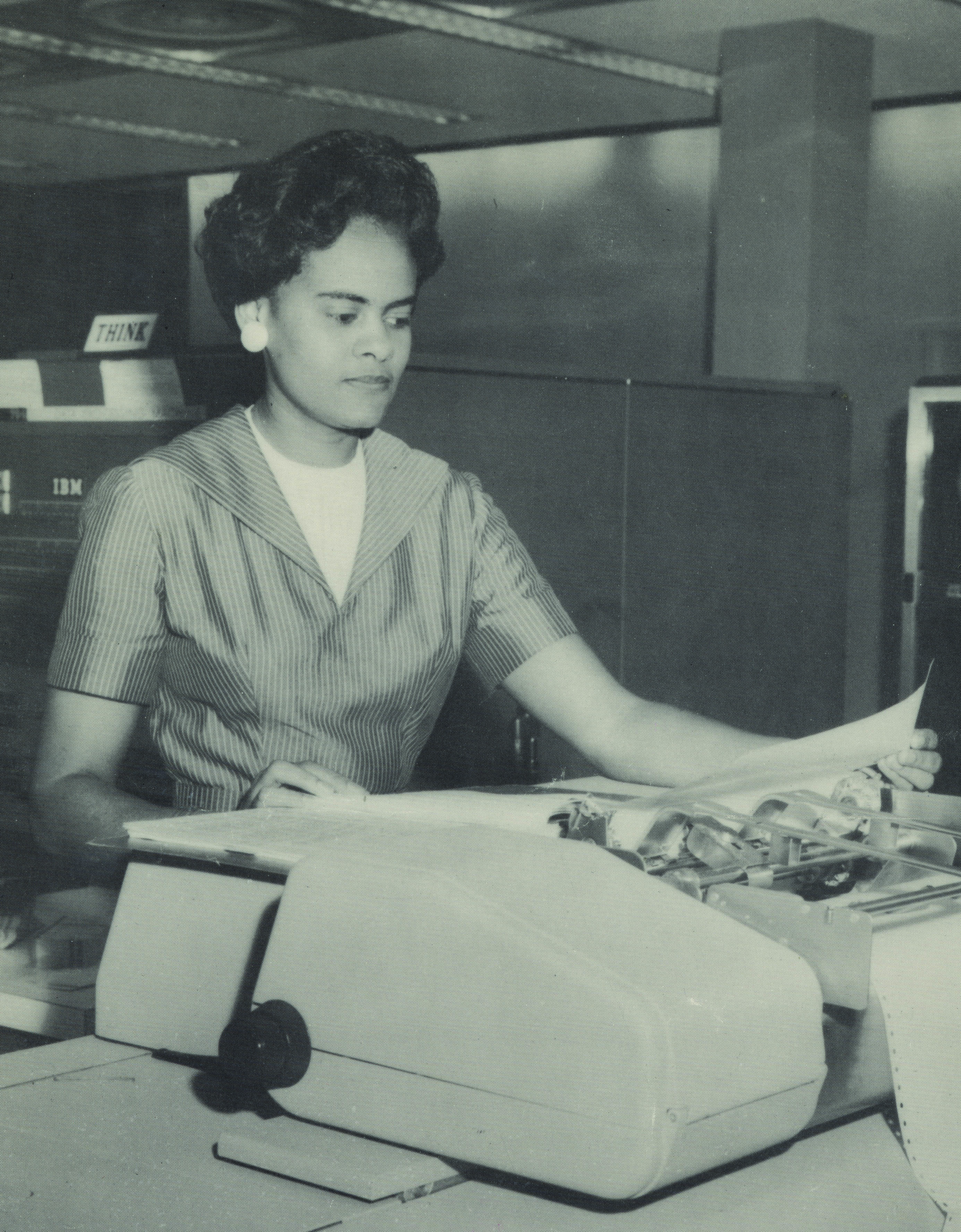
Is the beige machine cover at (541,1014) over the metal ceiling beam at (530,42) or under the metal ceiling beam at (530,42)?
under

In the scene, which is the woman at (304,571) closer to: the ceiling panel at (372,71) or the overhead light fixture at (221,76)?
the ceiling panel at (372,71)

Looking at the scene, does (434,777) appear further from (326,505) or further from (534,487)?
Answer: (326,505)

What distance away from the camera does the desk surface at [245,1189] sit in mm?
720

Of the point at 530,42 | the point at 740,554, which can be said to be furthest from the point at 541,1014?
the point at 530,42

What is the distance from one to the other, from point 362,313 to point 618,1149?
1.02 meters

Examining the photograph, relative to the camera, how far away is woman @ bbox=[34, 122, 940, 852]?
4.81 feet

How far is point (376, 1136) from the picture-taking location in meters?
0.74

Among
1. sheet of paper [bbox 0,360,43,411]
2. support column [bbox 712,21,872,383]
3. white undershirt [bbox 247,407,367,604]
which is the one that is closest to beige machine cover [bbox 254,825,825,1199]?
white undershirt [bbox 247,407,367,604]

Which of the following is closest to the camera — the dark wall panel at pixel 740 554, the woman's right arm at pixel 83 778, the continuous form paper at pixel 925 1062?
the continuous form paper at pixel 925 1062

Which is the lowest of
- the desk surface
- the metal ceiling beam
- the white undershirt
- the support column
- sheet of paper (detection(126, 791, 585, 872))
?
the desk surface

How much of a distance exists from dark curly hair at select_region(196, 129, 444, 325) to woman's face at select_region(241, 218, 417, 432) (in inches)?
0.7

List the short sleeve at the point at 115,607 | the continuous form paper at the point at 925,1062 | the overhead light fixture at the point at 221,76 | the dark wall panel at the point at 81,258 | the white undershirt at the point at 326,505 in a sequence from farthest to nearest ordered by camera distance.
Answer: the overhead light fixture at the point at 221,76
the dark wall panel at the point at 81,258
the white undershirt at the point at 326,505
the short sleeve at the point at 115,607
the continuous form paper at the point at 925,1062

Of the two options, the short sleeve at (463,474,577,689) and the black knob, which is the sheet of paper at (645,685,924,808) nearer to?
the black knob

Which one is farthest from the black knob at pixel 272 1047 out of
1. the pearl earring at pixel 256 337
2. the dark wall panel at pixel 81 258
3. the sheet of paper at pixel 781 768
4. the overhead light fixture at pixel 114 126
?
the overhead light fixture at pixel 114 126
